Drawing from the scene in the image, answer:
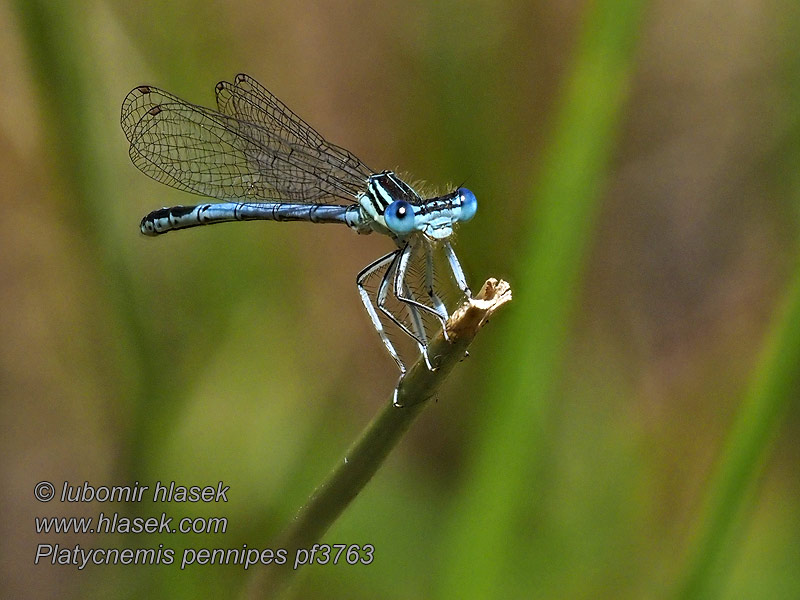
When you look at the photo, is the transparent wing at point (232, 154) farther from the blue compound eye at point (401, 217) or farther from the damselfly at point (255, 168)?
the blue compound eye at point (401, 217)

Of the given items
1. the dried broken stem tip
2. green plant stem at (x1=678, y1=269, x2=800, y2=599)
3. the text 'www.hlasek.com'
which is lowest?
the text 'www.hlasek.com'

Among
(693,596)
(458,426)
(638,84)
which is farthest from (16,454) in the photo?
(638,84)

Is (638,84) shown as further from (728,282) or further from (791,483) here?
(791,483)

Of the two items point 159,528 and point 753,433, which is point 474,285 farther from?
point 159,528

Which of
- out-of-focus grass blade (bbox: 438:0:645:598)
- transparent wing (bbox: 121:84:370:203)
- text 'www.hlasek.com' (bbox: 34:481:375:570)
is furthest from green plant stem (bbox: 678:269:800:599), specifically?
transparent wing (bbox: 121:84:370:203)

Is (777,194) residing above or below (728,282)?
above

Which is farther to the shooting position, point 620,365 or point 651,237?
point 651,237

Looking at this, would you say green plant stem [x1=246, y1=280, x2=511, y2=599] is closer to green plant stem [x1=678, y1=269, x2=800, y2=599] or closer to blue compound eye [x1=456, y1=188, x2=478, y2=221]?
green plant stem [x1=678, y1=269, x2=800, y2=599]

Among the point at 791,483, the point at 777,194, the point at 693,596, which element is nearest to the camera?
the point at 693,596
